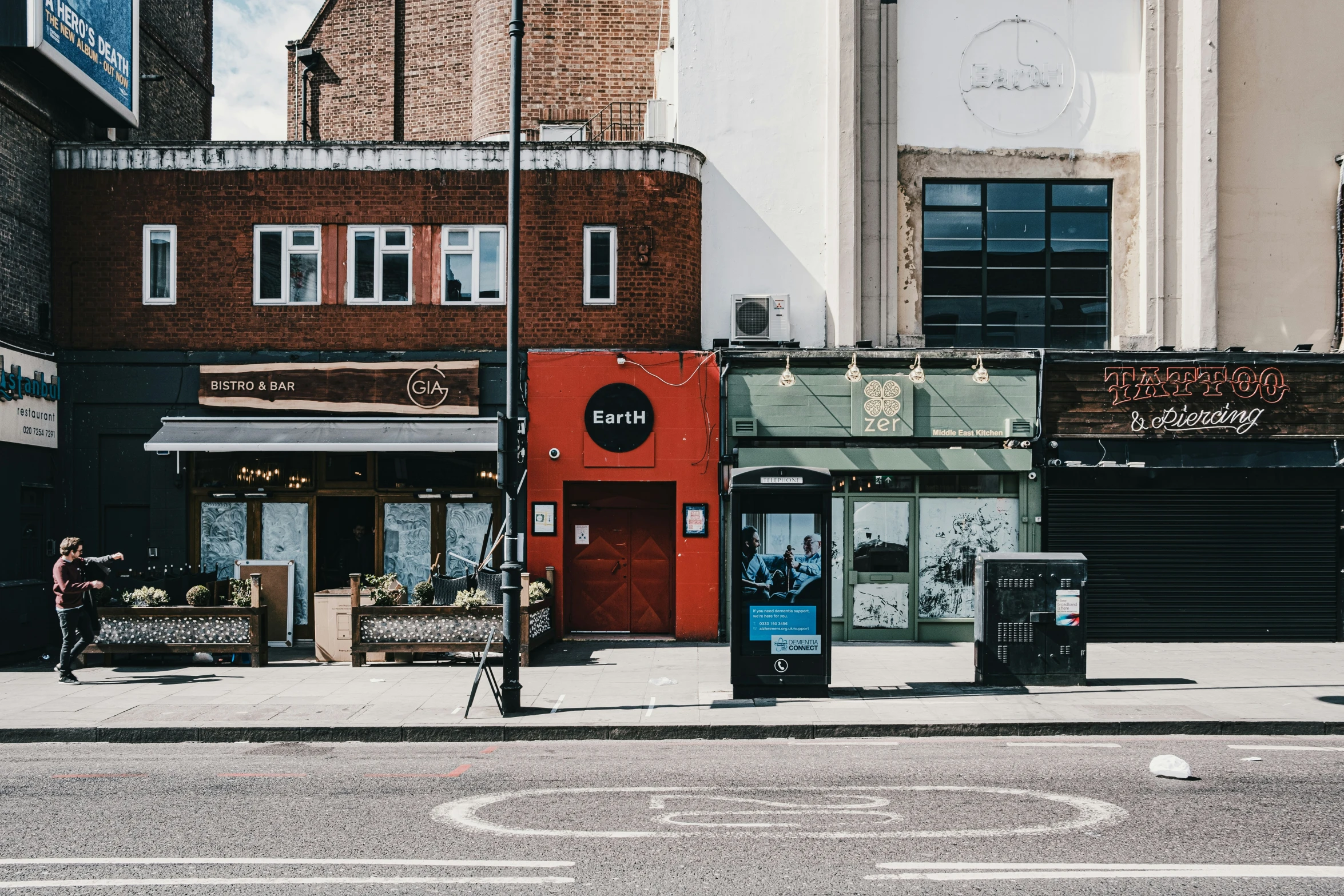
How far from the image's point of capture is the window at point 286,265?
16.5m

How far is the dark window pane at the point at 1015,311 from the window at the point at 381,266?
9187 millimetres

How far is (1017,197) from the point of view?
17.2 m

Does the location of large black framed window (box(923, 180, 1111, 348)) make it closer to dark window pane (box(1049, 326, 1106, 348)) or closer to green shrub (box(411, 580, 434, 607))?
dark window pane (box(1049, 326, 1106, 348))

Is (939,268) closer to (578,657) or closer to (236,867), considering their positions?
(578,657)

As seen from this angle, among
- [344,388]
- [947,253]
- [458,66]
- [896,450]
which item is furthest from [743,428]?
[458,66]

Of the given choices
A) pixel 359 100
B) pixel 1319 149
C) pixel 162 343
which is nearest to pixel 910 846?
pixel 162 343

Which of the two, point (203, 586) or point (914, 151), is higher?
point (914, 151)

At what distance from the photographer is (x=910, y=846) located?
22.5ft

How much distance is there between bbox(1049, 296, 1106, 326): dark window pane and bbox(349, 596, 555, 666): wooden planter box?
9.61 meters

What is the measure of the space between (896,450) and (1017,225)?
428 centimetres

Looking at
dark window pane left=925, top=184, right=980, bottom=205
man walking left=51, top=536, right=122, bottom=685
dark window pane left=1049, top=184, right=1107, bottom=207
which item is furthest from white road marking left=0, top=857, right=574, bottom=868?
dark window pane left=1049, top=184, right=1107, bottom=207

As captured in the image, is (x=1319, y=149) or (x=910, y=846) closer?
(x=910, y=846)

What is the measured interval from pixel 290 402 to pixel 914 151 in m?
10.5

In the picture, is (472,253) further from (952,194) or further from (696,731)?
(696,731)
